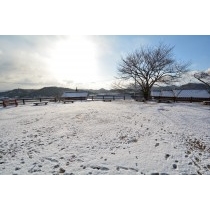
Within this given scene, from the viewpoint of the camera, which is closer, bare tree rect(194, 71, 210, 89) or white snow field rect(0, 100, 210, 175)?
white snow field rect(0, 100, 210, 175)

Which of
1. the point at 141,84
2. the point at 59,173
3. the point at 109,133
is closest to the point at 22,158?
the point at 59,173

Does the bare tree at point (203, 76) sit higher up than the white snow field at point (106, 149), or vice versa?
the bare tree at point (203, 76)

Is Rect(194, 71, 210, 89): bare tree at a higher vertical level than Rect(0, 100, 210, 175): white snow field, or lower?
higher

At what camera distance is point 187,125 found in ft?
23.2

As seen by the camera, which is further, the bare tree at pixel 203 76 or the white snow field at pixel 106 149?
the bare tree at pixel 203 76

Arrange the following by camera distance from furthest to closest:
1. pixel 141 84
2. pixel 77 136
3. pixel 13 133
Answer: pixel 141 84 → pixel 13 133 → pixel 77 136

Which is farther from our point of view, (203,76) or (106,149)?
(203,76)

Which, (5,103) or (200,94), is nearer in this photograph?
(5,103)

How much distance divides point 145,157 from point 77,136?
279 cm
